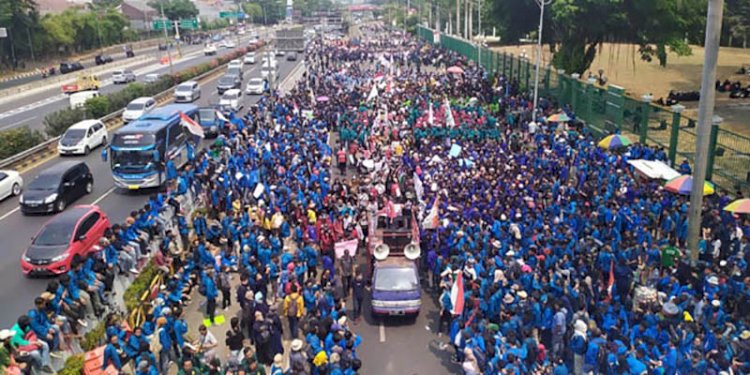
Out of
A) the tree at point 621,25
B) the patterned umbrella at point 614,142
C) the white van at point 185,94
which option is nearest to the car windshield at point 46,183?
the patterned umbrella at point 614,142

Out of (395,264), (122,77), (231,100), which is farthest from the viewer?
(122,77)

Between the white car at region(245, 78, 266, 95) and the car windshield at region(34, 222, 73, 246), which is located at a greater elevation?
the white car at region(245, 78, 266, 95)

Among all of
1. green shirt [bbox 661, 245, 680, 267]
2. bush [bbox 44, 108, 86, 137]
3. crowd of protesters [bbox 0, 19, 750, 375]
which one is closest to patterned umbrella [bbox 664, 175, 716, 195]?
crowd of protesters [bbox 0, 19, 750, 375]

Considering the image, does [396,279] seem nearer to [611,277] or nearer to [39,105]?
[611,277]

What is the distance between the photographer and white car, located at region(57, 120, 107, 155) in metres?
29.1

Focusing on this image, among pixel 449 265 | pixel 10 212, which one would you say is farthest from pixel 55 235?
pixel 449 265

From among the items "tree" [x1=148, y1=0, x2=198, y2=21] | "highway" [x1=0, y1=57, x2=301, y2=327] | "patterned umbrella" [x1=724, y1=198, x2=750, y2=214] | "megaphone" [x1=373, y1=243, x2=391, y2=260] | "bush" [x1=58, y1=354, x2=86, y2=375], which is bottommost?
"highway" [x1=0, y1=57, x2=301, y2=327]

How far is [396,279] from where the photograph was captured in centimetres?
1385

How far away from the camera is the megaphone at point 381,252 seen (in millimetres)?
14508

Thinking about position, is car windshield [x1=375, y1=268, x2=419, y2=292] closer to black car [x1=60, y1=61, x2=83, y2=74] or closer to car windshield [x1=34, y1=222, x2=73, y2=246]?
car windshield [x1=34, y1=222, x2=73, y2=246]

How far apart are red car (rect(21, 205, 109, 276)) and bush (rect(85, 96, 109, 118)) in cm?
2202

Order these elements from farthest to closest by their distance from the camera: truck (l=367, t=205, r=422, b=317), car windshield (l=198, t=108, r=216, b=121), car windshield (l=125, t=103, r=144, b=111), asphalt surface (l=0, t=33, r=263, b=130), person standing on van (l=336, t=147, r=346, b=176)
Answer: asphalt surface (l=0, t=33, r=263, b=130)
car windshield (l=125, t=103, r=144, b=111)
car windshield (l=198, t=108, r=216, b=121)
person standing on van (l=336, t=147, r=346, b=176)
truck (l=367, t=205, r=422, b=317)

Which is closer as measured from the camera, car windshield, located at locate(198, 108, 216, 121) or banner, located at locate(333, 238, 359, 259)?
banner, located at locate(333, 238, 359, 259)

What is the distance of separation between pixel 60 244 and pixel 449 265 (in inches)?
396
